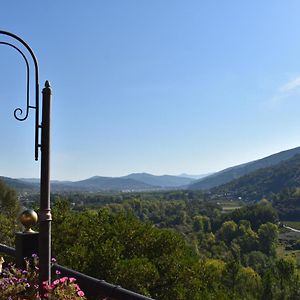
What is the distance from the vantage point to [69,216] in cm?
1895

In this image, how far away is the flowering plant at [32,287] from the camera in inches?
137

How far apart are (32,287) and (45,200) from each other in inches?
38.2

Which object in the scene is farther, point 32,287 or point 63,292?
point 32,287

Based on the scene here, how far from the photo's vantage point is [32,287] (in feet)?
13.2

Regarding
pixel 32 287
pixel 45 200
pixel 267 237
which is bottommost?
pixel 267 237

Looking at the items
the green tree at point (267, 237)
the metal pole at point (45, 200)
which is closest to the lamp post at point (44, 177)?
the metal pole at point (45, 200)

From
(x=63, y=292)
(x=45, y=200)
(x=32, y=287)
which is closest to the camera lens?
(x=63, y=292)

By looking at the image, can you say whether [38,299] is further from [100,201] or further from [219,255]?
[100,201]

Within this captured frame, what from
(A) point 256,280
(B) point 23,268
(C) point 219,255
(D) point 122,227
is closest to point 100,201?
(C) point 219,255

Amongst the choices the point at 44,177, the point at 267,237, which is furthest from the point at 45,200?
the point at 267,237

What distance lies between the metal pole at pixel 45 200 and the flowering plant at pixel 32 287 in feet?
0.54

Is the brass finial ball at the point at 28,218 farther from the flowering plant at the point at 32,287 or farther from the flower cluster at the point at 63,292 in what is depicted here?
the flower cluster at the point at 63,292

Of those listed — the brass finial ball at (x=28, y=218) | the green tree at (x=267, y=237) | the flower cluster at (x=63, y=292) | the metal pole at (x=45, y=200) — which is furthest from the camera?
the green tree at (x=267, y=237)

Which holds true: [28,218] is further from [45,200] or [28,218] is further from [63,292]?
[63,292]
